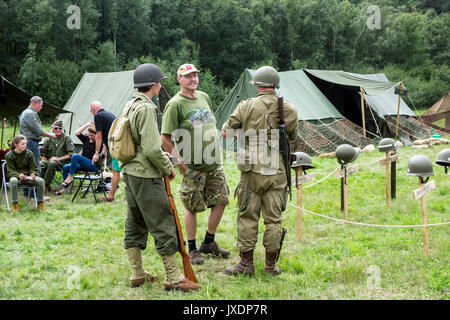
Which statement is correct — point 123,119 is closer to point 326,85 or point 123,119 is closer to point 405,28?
point 326,85

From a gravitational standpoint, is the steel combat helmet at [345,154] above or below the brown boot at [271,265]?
above

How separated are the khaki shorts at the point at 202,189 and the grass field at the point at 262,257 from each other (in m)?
0.56

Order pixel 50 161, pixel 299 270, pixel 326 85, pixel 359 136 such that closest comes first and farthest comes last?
pixel 299 270 → pixel 50 161 → pixel 359 136 → pixel 326 85

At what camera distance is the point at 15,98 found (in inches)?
337

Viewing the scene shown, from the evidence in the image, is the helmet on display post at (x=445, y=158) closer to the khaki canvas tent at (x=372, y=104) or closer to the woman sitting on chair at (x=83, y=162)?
the woman sitting on chair at (x=83, y=162)

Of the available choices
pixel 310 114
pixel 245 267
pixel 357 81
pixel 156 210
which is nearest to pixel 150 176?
pixel 156 210

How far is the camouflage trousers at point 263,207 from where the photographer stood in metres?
3.56

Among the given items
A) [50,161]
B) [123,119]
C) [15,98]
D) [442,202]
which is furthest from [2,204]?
[442,202]

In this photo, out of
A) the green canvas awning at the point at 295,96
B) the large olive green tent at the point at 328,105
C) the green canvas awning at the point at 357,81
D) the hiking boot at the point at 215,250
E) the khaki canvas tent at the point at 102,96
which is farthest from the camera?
the green canvas awning at the point at 357,81

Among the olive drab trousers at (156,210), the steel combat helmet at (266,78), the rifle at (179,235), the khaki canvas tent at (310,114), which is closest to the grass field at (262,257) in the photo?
the rifle at (179,235)

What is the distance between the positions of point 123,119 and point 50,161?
5.17 m

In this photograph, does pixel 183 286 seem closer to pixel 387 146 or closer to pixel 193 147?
pixel 193 147

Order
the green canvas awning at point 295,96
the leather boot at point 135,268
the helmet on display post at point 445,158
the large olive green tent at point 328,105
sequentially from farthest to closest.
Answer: the green canvas awning at point 295,96 < the large olive green tent at point 328,105 < the helmet on display post at point 445,158 < the leather boot at point 135,268

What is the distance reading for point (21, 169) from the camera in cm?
653
